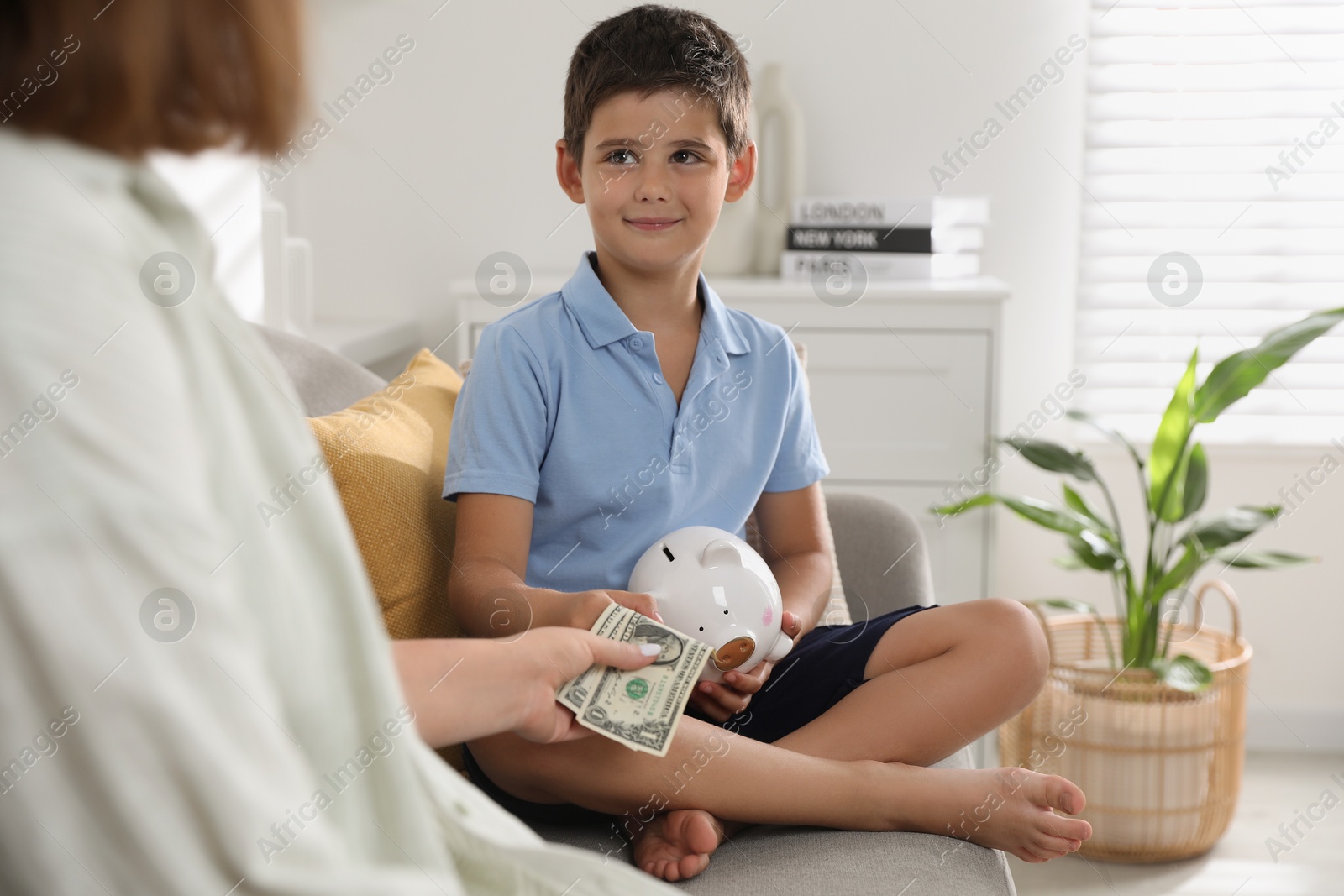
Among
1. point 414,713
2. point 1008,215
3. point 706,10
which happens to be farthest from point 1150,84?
point 414,713

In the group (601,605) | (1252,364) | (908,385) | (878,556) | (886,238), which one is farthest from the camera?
(886,238)

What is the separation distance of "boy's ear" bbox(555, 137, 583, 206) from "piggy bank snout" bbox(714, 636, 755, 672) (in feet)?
1.84

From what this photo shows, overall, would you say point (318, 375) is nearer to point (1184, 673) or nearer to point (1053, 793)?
point (1053, 793)

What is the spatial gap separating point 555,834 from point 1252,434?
6.40 feet

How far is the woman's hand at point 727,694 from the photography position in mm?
1061

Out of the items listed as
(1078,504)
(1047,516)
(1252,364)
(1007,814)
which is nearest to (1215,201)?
(1252,364)

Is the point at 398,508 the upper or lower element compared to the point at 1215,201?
lower

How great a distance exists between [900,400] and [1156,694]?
64 centimetres

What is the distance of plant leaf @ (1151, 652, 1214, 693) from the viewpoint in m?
1.77

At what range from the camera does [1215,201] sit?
7.68ft

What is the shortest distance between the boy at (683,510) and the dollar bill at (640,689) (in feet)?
0.17

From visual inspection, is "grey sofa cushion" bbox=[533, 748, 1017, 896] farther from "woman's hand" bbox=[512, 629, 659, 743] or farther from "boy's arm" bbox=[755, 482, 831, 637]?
"boy's arm" bbox=[755, 482, 831, 637]

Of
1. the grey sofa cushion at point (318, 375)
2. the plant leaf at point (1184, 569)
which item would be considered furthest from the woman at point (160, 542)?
the plant leaf at point (1184, 569)

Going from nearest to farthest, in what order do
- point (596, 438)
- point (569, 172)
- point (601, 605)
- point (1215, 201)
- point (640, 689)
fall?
1. point (640, 689)
2. point (601, 605)
3. point (596, 438)
4. point (569, 172)
5. point (1215, 201)
